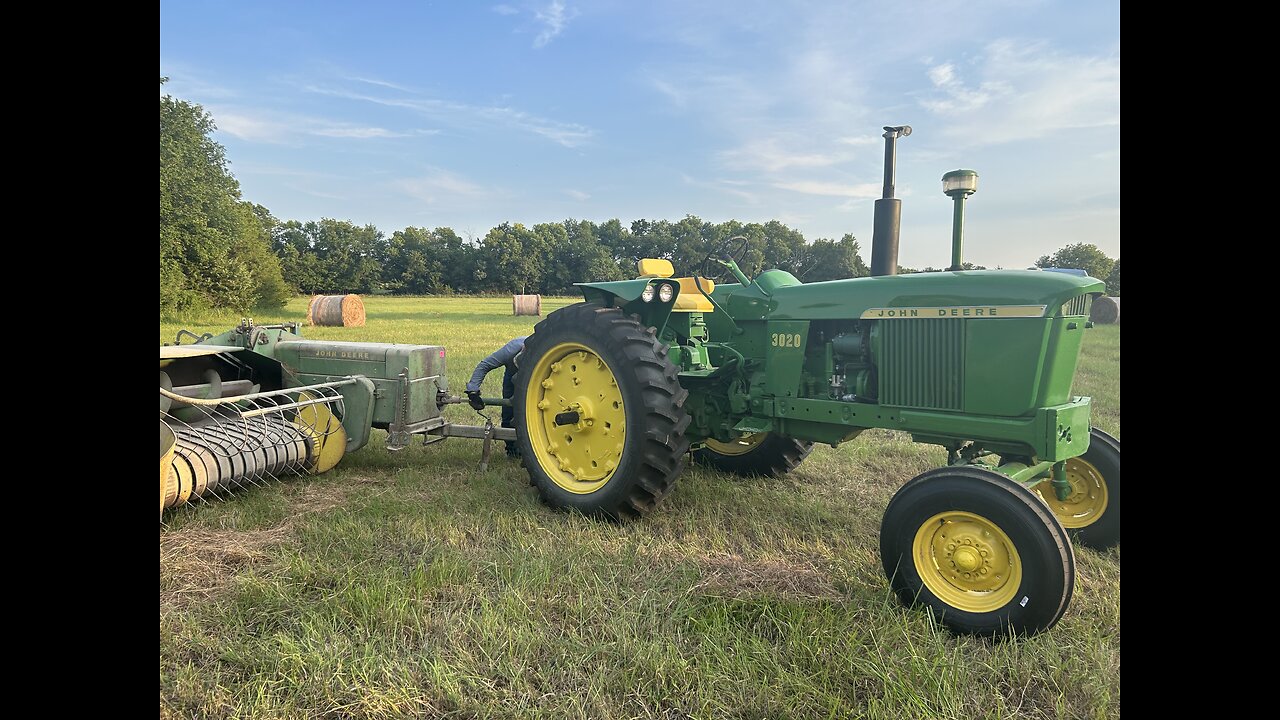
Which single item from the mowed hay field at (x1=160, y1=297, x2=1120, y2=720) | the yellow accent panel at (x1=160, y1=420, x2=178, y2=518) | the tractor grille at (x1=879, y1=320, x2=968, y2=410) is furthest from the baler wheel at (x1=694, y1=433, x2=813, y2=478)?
the yellow accent panel at (x1=160, y1=420, x2=178, y2=518)

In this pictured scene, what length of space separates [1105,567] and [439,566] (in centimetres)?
342

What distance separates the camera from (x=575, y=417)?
13.5 feet

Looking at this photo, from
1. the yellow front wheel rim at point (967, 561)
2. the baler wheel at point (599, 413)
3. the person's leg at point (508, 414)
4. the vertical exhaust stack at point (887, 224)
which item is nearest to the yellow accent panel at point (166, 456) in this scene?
the baler wheel at point (599, 413)

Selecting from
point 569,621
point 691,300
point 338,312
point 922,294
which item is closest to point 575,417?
point 691,300

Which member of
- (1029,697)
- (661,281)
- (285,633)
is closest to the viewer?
(1029,697)

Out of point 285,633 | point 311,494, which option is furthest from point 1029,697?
point 311,494

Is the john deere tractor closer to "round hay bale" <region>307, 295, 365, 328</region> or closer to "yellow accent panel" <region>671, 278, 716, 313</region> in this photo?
"yellow accent panel" <region>671, 278, 716, 313</region>

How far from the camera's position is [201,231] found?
26.8 m

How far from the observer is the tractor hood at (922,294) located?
3.01 m

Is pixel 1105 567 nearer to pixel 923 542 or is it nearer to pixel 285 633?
pixel 923 542

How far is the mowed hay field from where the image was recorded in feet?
7.14

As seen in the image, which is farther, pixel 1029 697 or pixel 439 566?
pixel 439 566

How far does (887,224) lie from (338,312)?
2459 centimetres

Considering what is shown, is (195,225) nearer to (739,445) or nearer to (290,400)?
(290,400)
